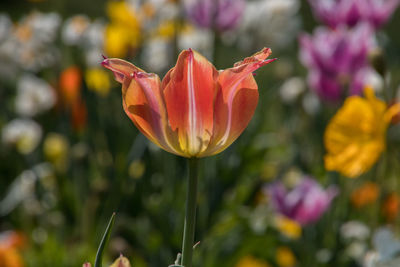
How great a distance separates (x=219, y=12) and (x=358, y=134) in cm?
96

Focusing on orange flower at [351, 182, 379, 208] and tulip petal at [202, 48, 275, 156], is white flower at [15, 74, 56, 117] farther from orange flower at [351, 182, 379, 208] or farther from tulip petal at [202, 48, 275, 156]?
tulip petal at [202, 48, 275, 156]

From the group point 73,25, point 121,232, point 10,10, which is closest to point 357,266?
point 121,232

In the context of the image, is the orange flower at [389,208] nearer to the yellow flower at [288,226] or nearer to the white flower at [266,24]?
the yellow flower at [288,226]

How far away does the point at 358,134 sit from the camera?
831 millimetres

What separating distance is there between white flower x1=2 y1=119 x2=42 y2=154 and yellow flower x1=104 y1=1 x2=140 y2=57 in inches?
16.0

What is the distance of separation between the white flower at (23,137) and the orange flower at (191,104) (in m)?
1.52

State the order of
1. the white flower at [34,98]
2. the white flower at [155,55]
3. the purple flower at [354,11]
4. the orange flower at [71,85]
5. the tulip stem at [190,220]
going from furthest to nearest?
the white flower at [155,55] → the white flower at [34,98] → the orange flower at [71,85] → the purple flower at [354,11] → the tulip stem at [190,220]

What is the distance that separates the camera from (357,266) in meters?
1.20

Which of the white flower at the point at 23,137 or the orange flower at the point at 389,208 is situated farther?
the white flower at the point at 23,137

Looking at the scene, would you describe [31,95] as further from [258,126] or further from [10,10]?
[10,10]

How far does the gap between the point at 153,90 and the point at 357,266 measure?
915mm

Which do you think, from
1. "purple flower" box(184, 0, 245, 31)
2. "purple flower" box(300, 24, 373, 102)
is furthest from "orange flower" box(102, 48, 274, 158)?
"purple flower" box(184, 0, 245, 31)

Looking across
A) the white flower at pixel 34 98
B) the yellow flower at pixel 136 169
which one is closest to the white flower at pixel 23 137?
the white flower at pixel 34 98

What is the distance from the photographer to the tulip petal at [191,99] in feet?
1.39
